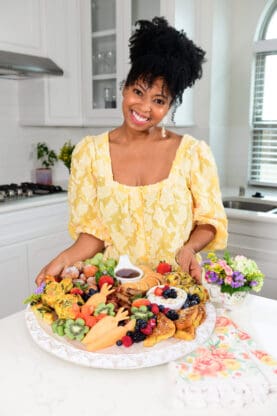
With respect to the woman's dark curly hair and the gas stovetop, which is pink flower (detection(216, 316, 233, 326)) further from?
the gas stovetop

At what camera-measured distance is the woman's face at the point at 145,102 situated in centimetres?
118

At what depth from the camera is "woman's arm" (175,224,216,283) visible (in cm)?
111

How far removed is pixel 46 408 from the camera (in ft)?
2.29

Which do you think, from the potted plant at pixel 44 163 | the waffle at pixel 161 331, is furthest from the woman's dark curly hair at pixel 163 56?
the potted plant at pixel 44 163

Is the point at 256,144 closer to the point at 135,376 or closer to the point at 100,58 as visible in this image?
the point at 100,58

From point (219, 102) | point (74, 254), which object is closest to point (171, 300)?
point (74, 254)

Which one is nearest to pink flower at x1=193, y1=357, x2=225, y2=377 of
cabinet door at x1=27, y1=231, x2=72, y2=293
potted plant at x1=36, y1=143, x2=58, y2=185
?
cabinet door at x1=27, y1=231, x2=72, y2=293

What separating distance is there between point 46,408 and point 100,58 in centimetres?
251

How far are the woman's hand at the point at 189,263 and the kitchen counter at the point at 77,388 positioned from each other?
0.74 ft

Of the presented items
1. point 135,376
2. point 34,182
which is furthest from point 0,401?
point 34,182

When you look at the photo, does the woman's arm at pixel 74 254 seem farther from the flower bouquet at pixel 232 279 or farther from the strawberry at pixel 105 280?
the flower bouquet at pixel 232 279

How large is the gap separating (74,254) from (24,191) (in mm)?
1535

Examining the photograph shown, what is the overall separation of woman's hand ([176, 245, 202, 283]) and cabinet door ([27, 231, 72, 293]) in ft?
5.03

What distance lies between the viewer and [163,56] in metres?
1.14
